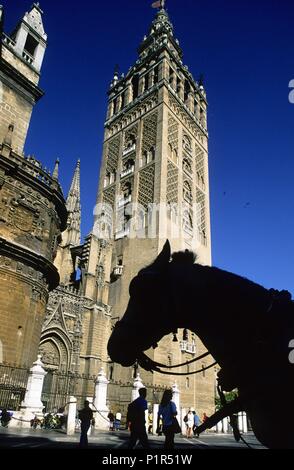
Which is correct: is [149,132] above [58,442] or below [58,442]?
above

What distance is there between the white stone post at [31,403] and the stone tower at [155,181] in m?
9.49

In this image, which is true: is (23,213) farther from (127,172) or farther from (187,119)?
(187,119)

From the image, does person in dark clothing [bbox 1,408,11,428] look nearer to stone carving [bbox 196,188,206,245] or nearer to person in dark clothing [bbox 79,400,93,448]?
person in dark clothing [bbox 79,400,93,448]

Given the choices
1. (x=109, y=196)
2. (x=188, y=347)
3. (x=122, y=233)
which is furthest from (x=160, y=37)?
(x=188, y=347)

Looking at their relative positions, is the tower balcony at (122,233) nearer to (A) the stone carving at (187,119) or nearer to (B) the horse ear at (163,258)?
(A) the stone carving at (187,119)

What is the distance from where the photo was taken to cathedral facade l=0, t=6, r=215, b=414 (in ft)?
77.9

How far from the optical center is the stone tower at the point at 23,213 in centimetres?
1573

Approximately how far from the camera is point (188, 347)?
28.0 metres

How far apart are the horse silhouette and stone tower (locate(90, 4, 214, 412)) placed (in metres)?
20.4

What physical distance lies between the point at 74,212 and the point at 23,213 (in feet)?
75.9

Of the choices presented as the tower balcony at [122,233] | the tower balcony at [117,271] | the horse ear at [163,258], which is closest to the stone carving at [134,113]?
the tower balcony at [122,233]

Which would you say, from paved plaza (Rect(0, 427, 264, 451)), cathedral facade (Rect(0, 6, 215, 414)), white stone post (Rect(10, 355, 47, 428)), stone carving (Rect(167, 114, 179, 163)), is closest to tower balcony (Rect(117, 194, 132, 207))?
cathedral facade (Rect(0, 6, 215, 414))
